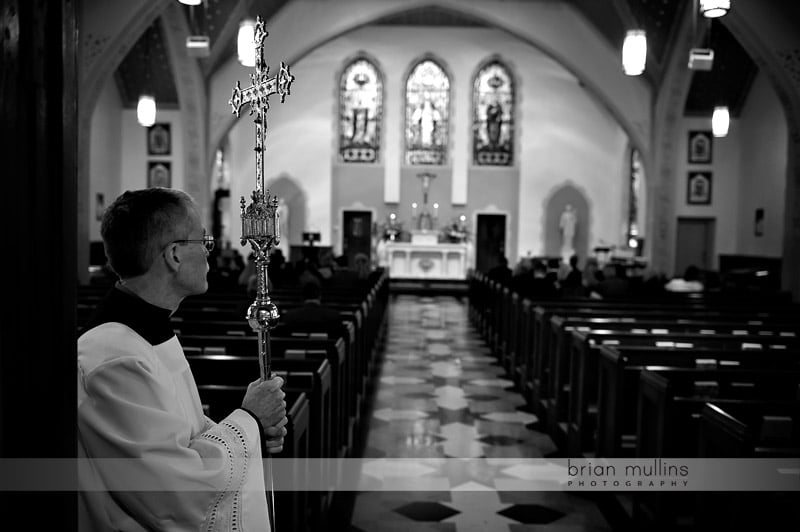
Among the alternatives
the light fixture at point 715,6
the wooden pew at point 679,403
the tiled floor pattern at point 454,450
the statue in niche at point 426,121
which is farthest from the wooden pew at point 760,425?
the statue in niche at point 426,121

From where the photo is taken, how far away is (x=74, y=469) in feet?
3.85

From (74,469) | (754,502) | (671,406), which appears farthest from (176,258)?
(671,406)

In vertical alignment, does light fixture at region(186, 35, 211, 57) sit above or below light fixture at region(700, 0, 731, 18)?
above

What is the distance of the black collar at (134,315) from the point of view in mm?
1701

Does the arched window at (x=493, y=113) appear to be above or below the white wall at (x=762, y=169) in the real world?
above

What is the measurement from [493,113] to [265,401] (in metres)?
21.0

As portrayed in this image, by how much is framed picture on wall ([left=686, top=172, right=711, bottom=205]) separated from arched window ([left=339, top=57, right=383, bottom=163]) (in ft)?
29.6

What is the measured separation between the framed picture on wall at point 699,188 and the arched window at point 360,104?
29.6 ft

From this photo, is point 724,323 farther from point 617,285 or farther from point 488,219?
point 488,219

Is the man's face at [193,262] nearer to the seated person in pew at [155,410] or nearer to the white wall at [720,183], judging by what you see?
the seated person in pew at [155,410]

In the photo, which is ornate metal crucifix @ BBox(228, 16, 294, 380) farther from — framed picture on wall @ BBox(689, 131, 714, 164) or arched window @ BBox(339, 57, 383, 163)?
arched window @ BBox(339, 57, 383, 163)

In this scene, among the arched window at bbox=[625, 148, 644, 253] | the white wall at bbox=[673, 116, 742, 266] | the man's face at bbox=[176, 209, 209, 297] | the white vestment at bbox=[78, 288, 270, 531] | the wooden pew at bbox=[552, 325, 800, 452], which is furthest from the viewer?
the arched window at bbox=[625, 148, 644, 253]

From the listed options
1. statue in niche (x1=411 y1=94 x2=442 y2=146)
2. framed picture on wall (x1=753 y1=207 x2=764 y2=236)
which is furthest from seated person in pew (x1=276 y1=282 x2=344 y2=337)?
statue in niche (x1=411 y1=94 x2=442 y2=146)

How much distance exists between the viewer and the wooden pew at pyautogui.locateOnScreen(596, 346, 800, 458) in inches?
172
